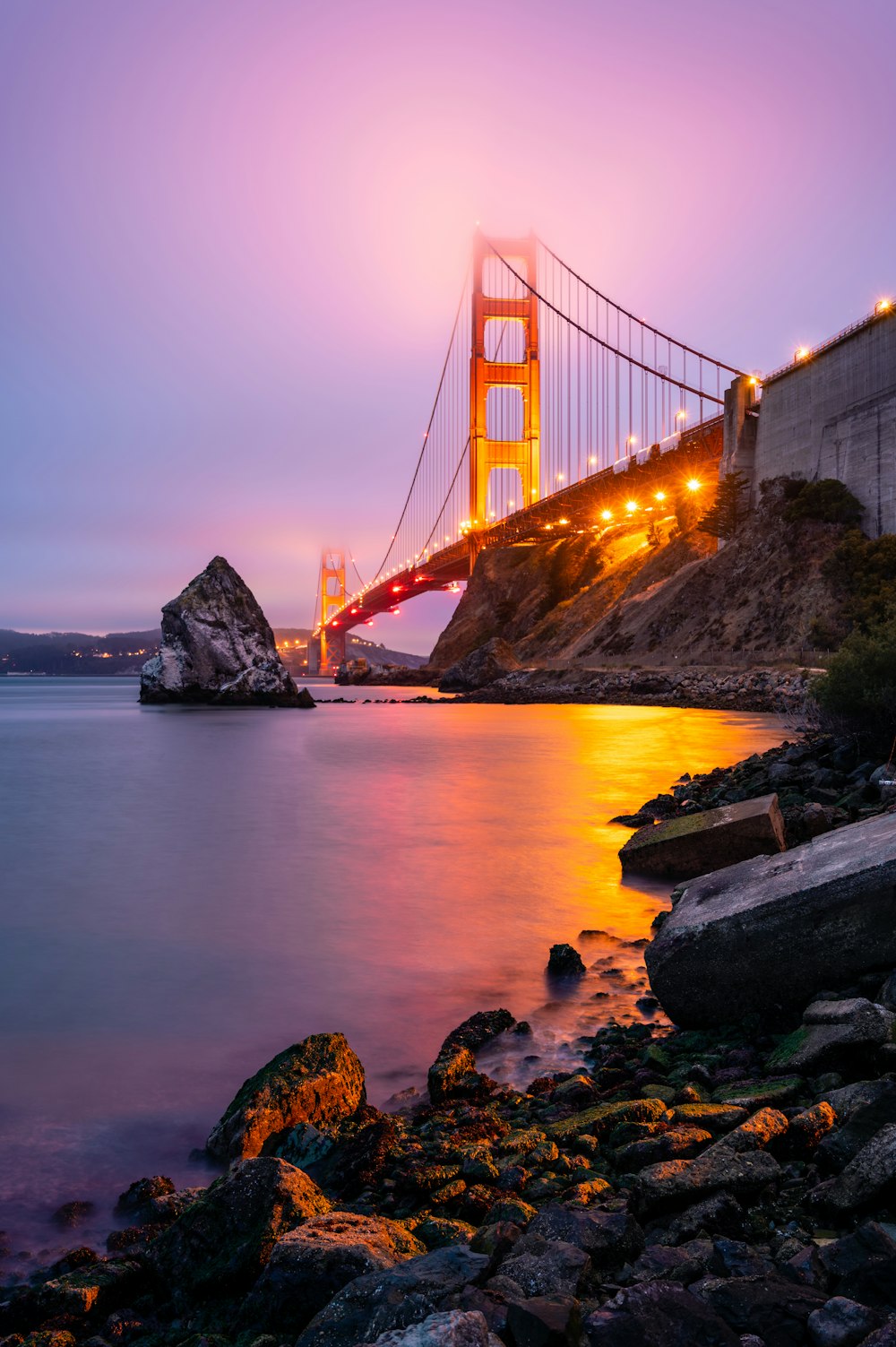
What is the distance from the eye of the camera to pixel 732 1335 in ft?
5.49

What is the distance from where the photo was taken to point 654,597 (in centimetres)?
5006

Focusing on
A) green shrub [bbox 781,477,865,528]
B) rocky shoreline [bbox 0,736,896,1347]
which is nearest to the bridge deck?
green shrub [bbox 781,477,865,528]

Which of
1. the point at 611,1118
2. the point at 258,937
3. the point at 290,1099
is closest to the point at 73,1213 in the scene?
the point at 290,1099

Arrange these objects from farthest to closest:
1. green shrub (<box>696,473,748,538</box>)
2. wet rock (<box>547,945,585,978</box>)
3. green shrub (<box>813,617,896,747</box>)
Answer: green shrub (<box>696,473,748,538</box>) < green shrub (<box>813,617,896,747</box>) < wet rock (<box>547,945,585,978</box>)

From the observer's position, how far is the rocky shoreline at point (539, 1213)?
5.85ft

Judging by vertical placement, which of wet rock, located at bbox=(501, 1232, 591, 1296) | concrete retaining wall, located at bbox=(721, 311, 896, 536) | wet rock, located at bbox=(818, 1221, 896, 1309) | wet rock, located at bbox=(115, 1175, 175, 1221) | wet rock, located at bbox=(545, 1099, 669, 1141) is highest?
concrete retaining wall, located at bbox=(721, 311, 896, 536)

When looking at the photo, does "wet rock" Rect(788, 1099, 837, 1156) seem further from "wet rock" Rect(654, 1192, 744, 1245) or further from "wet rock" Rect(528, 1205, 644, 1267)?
"wet rock" Rect(528, 1205, 644, 1267)

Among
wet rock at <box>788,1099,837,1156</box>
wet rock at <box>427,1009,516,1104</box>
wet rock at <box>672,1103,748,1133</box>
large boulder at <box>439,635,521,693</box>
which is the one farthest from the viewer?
large boulder at <box>439,635,521,693</box>

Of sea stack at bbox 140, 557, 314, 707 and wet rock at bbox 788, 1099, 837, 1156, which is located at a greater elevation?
sea stack at bbox 140, 557, 314, 707

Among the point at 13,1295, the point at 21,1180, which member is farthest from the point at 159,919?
the point at 13,1295

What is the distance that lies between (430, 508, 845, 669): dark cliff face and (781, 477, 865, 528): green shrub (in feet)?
1.75

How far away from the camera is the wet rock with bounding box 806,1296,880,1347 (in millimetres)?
1636

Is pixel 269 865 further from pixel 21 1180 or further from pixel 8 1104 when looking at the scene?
pixel 21 1180

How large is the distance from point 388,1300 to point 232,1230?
740 mm
